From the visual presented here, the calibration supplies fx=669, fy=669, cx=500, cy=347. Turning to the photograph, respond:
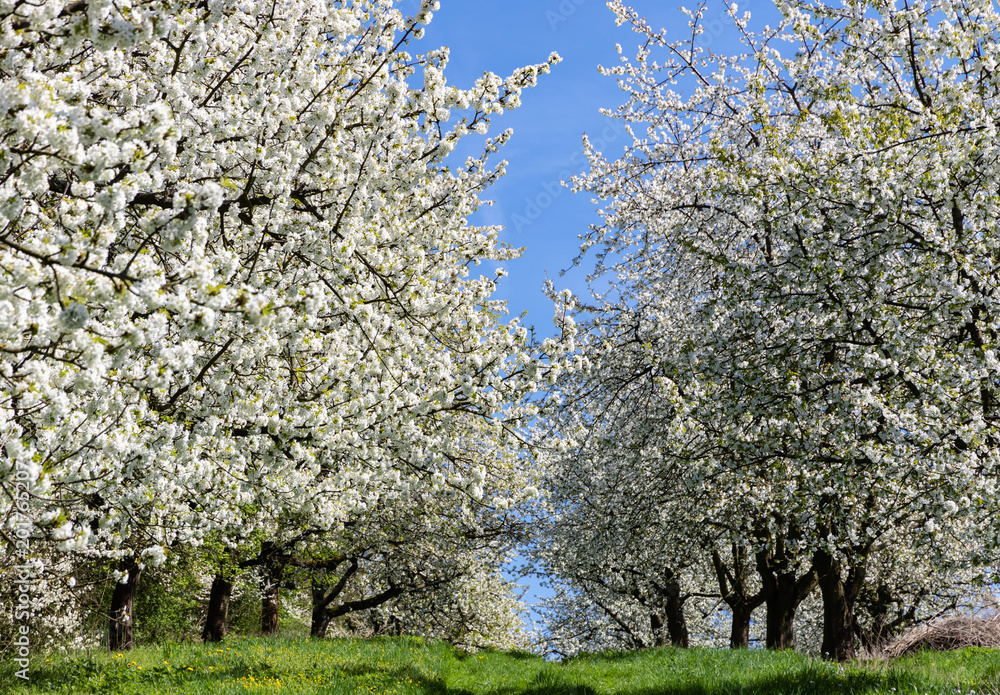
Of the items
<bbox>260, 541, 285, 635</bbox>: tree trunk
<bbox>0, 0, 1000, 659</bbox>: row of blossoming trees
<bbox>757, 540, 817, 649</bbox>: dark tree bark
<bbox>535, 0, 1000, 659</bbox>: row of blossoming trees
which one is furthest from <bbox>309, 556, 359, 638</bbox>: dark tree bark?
<bbox>757, 540, 817, 649</bbox>: dark tree bark

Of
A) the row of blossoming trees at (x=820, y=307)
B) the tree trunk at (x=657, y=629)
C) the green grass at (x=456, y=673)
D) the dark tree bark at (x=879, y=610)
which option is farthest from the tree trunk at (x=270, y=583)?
the dark tree bark at (x=879, y=610)

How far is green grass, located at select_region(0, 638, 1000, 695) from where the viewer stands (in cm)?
796

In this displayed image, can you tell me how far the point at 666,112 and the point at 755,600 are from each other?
574 inches

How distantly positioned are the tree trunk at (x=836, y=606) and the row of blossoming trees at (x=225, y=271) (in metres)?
8.13

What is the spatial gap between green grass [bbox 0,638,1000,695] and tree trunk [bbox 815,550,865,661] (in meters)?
2.39

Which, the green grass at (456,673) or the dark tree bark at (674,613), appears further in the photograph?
the dark tree bark at (674,613)

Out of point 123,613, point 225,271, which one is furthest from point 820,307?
point 123,613

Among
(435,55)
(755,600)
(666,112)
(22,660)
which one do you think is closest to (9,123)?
(435,55)

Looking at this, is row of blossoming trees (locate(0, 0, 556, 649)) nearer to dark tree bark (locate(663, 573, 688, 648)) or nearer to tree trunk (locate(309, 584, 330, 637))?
tree trunk (locate(309, 584, 330, 637))

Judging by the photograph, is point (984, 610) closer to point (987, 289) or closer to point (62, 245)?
point (987, 289)

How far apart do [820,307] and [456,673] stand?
968cm

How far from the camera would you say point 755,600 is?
20.4 m

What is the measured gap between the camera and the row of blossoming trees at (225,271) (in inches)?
191

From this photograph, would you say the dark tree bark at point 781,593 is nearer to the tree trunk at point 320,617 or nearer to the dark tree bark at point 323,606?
the dark tree bark at point 323,606
